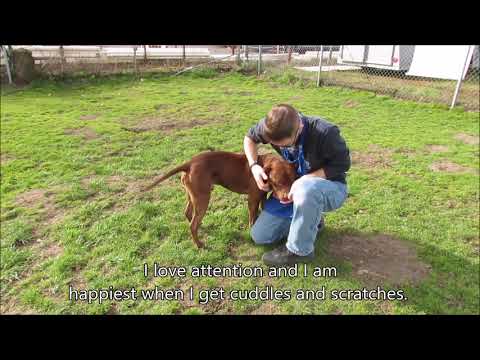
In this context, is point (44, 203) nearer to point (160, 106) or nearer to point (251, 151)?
point (251, 151)

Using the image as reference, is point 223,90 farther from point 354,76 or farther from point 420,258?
point 420,258

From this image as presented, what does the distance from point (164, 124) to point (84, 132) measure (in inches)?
61.2

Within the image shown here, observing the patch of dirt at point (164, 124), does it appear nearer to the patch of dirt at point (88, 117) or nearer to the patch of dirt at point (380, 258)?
the patch of dirt at point (88, 117)

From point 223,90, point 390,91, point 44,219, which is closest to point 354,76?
point 390,91

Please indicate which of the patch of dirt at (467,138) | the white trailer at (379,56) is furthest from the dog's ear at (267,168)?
the white trailer at (379,56)

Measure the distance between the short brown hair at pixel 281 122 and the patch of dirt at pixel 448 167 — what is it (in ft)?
11.8

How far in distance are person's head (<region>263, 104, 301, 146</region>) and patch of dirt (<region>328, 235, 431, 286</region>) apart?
1325 mm

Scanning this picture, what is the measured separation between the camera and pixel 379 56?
12.9 metres

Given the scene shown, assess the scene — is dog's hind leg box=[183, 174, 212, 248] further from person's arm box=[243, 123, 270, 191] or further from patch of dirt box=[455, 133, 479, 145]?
patch of dirt box=[455, 133, 479, 145]

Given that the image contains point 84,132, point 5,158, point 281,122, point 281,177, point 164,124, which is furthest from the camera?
point 164,124

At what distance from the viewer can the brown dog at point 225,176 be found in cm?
321

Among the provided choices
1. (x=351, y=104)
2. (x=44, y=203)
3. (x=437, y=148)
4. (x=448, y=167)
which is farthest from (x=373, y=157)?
(x=44, y=203)

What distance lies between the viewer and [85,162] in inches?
215

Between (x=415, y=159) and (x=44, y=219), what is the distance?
5.36 metres
